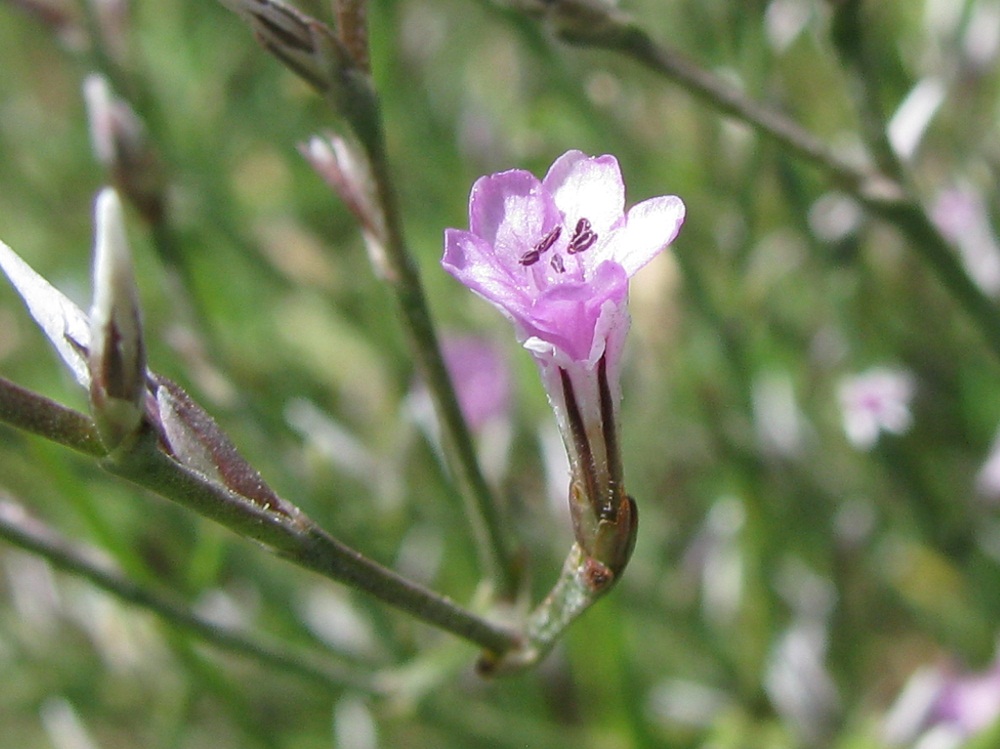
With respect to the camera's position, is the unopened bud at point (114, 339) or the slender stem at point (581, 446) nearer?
the unopened bud at point (114, 339)

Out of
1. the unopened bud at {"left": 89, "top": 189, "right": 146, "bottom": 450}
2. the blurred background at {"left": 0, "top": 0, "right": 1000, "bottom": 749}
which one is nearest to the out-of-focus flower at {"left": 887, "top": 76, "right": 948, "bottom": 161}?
the blurred background at {"left": 0, "top": 0, "right": 1000, "bottom": 749}

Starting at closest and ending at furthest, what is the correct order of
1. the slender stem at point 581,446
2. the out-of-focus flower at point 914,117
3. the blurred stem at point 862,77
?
the slender stem at point 581,446, the blurred stem at point 862,77, the out-of-focus flower at point 914,117

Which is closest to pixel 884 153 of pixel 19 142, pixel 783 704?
pixel 783 704

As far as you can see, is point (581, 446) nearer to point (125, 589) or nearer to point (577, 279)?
point (577, 279)

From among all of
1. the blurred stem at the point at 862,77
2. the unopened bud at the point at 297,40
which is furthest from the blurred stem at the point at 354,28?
the blurred stem at the point at 862,77

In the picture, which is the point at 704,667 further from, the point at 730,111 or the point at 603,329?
the point at 603,329

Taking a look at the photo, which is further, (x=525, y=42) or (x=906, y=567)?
(x=906, y=567)

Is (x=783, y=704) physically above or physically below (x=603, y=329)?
below

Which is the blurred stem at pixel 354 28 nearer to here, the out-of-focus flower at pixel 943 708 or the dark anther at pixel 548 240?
the dark anther at pixel 548 240
